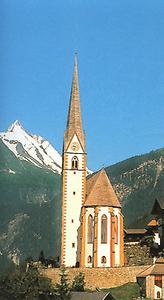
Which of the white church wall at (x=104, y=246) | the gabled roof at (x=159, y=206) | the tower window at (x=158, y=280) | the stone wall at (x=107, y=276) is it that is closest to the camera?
the tower window at (x=158, y=280)

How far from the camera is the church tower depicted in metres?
86.5

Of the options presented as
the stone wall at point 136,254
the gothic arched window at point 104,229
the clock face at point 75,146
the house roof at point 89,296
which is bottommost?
the house roof at point 89,296

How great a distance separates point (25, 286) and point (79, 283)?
30.4ft

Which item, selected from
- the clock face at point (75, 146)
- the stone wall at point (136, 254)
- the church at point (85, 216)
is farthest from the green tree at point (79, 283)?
the clock face at point (75, 146)

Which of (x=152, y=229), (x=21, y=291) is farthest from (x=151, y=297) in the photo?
(x=152, y=229)

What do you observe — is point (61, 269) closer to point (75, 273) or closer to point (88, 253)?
point (75, 273)

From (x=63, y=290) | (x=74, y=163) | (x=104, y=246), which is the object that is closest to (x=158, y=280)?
(x=63, y=290)

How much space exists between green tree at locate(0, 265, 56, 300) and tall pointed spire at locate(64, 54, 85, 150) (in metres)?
25.7

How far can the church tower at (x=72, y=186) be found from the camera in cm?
8650

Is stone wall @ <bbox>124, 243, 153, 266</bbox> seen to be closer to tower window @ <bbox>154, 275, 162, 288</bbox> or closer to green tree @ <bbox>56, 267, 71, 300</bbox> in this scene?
tower window @ <bbox>154, 275, 162, 288</bbox>

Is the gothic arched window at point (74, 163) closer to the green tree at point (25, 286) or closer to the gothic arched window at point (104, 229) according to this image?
the gothic arched window at point (104, 229)

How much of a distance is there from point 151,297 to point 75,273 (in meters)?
9.72

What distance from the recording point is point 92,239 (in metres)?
84.8

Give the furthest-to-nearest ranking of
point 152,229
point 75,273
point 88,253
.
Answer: point 152,229
point 88,253
point 75,273
